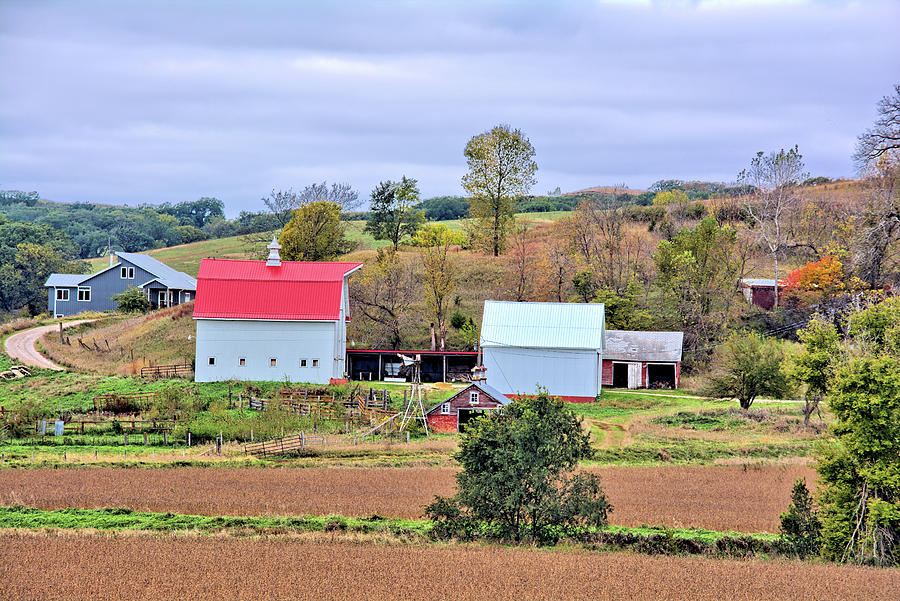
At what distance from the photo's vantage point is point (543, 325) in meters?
52.8

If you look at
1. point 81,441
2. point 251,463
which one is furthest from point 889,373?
point 81,441

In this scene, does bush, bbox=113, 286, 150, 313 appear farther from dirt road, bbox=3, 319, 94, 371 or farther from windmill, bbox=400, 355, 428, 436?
windmill, bbox=400, 355, 428, 436

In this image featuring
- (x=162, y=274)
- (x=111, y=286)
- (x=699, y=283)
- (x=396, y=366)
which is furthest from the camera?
(x=111, y=286)

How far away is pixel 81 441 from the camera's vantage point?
3816 centimetres

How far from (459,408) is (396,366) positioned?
14.7m

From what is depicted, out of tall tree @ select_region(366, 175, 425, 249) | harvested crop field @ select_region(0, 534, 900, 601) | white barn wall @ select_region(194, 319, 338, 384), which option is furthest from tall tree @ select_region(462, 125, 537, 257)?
harvested crop field @ select_region(0, 534, 900, 601)

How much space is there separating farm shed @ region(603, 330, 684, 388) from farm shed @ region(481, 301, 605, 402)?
11.8 ft

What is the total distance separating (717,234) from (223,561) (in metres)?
51.1

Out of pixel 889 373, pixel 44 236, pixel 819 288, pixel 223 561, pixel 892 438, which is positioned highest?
pixel 44 236

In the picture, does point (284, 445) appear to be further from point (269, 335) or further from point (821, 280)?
point (821, 280)

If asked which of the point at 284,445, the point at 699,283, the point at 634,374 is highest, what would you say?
the point at 699,283

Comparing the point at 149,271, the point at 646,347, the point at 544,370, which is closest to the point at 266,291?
the point at 544,370

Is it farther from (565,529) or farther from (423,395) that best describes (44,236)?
(565,529)

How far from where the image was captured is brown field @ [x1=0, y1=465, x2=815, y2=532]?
2614 centimetres
